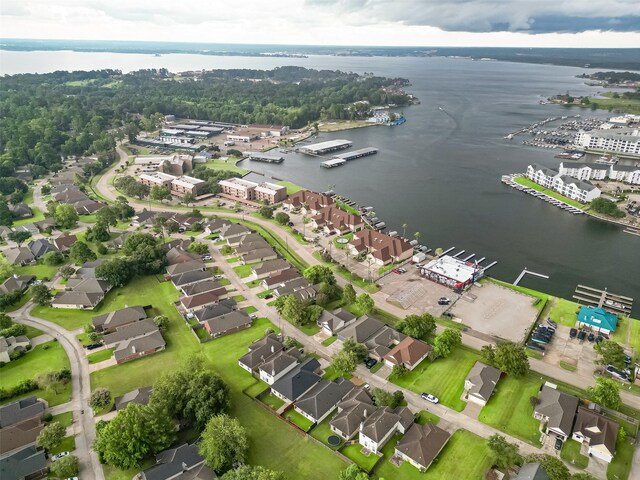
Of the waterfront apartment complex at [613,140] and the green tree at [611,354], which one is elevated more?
the waterfront apartment complex at [613,140]

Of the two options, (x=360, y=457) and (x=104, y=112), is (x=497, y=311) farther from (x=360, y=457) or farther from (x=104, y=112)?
(x=104, y=112)

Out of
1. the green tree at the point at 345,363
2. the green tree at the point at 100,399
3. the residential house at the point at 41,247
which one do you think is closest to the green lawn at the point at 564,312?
the green tree at the point at 345,363

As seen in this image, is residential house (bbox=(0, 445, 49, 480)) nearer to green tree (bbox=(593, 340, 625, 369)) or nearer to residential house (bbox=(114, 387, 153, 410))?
residential house (bbox=(114, 387, 153, 410))

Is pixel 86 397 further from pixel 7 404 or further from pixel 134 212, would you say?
pixel 134 212

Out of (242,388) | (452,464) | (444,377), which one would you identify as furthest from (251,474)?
(444,377)

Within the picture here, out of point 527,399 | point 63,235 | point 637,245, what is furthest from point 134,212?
point 637,245

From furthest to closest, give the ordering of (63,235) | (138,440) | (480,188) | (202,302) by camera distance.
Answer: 1. (480,188)
2. (63,235)
3. (202,302)
4. (138,440)

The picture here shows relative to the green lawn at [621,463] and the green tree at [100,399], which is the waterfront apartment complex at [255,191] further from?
the green lawn at [621,463]
